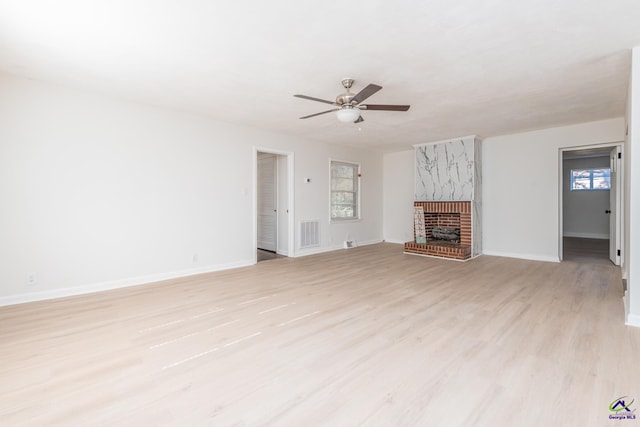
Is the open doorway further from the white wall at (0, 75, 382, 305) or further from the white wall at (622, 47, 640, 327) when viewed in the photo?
the white wall at (622, 47, 640, 327)

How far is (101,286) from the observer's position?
3.85 m

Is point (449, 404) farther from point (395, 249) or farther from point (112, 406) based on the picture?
point (395, 249)

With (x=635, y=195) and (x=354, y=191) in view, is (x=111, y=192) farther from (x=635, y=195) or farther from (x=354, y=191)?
(x=635, y=195)

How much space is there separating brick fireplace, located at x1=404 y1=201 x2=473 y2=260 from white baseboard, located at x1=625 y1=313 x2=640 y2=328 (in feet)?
9.84

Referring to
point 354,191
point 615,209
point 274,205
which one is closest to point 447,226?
point 354,191

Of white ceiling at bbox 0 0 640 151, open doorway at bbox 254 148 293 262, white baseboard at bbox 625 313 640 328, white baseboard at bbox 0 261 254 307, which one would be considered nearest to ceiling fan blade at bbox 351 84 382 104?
white ceiling at bbox 0 0 640 151

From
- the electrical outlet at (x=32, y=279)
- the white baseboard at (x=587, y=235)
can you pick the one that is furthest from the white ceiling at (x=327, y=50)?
the white baseboard at (x=587, y=235)

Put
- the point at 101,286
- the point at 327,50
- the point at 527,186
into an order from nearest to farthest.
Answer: the point at 327,50 < the point at 101,286 < the point at 527,186

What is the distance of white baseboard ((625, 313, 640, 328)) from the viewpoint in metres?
2.70

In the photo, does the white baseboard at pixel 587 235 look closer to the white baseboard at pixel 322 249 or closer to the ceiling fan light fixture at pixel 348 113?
the white baseboard at pixel 322 249

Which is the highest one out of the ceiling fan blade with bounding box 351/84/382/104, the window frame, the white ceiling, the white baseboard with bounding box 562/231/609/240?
the white ceiling

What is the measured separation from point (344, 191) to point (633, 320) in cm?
537

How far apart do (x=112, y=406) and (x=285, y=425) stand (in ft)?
3.27

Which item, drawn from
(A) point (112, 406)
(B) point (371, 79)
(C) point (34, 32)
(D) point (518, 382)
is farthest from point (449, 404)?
(C) point (34, 32)
